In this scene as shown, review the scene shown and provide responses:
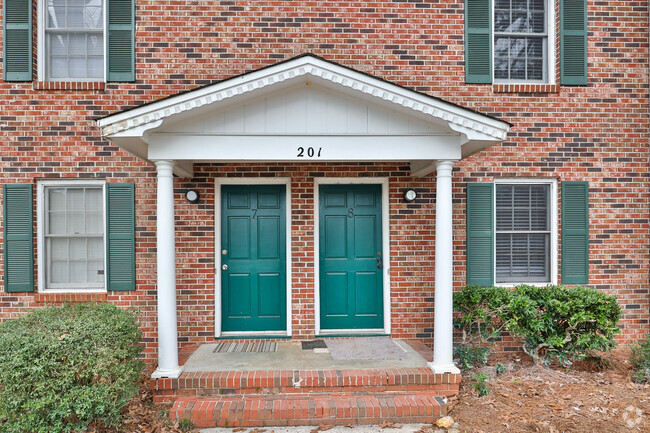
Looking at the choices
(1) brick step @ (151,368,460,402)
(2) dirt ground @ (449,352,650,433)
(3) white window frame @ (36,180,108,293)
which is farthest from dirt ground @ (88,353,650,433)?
(3) white window frame @ (36,180,108,293)

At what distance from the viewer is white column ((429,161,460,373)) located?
4410mm

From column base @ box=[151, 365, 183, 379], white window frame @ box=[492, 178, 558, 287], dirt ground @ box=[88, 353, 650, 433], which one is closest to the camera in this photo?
dirt ground @ box=[88, 353, 650, 433]

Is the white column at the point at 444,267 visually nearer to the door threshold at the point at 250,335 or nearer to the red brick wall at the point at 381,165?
the red brick wall at the point at 381,165

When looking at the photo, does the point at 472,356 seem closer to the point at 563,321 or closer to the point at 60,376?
the point at 563,321

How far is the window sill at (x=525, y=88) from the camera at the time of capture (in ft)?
18.2

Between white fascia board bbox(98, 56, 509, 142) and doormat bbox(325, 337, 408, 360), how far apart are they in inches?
106

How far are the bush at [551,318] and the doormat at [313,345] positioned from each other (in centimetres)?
178

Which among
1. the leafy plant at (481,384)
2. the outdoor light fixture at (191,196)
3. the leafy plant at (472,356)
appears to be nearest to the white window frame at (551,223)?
the leafy plant at (472,356)

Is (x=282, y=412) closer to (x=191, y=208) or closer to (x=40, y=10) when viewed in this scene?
(x=191, y=208)

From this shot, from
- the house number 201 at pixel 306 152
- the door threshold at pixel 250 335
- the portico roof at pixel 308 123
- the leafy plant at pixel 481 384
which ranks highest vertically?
the portico roof at pixel 308 123

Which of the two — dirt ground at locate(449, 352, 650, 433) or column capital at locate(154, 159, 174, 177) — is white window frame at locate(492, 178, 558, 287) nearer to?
dirt ground at locate(449, 352, 650, 433)

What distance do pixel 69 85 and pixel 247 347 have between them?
4062mm

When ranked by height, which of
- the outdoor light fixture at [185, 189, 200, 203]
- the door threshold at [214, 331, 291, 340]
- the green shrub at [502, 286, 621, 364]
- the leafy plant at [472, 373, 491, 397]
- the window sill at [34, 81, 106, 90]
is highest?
the window sill at [34, 81, 106, 90]

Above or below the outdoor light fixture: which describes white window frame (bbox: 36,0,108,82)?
above
